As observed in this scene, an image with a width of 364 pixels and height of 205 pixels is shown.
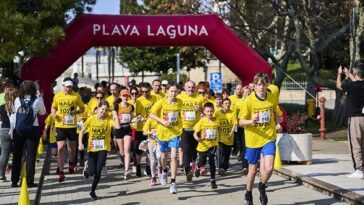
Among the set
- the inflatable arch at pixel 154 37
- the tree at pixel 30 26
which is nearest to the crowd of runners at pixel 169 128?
the tree at pixel 30 26

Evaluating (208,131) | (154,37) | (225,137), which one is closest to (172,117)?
(208,131)

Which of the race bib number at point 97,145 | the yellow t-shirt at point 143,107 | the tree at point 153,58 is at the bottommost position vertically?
the race bib number at point 97,145

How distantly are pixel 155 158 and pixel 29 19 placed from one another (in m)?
5.62

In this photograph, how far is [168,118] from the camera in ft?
37.1

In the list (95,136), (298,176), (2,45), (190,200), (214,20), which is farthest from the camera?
(214,20)

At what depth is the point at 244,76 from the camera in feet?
62.5

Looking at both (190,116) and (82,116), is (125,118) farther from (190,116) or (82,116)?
(190,116)

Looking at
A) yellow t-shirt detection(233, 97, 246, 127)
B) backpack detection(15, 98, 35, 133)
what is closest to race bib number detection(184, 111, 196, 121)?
yellow t-shirt detection(233, 97, 246, 127)

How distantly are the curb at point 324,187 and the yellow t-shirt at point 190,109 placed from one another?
6.30ft

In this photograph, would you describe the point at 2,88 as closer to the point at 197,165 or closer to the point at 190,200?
the point at 197,165

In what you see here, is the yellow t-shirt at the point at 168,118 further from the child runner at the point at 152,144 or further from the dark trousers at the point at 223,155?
the dark trousers at the point at 223,155

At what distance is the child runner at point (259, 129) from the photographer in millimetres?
9180

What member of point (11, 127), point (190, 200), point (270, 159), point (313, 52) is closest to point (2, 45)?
point (11, 127)

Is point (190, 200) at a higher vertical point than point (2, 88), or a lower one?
lower
